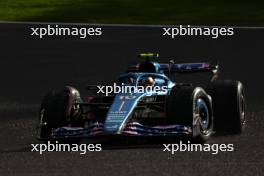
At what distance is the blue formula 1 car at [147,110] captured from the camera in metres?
11.4

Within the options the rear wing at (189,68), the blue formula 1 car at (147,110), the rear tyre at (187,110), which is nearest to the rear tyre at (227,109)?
the blue formula 1 car at (147,110)

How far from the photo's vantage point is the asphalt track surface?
33.7 ft

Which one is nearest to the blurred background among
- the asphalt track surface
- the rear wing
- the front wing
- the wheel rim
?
the asphalt track surface

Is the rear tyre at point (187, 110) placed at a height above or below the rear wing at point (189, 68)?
below

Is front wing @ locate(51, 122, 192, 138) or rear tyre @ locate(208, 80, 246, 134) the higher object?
rear tyre @ locate(208, 80, 246, 134)

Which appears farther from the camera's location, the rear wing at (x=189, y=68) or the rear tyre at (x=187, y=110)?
the rear wing at (x=189, y=68)

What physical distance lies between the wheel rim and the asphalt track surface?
0.24 m

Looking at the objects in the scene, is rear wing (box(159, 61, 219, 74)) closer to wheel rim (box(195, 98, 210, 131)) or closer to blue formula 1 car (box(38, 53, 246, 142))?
blue formula 1 car (box(38, 53, 246, 142))

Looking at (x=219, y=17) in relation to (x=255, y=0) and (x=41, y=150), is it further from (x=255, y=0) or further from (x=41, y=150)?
(x=41, y=150)

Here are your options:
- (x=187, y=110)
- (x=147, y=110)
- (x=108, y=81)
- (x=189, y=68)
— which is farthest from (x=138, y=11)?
(x=187, y=110)

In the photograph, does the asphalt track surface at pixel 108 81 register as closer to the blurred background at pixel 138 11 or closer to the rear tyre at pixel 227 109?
the rear tyre at pixel 227 109

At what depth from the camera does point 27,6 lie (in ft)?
74.8

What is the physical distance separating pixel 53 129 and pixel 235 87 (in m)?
2.29

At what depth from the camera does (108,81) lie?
1680 cm
